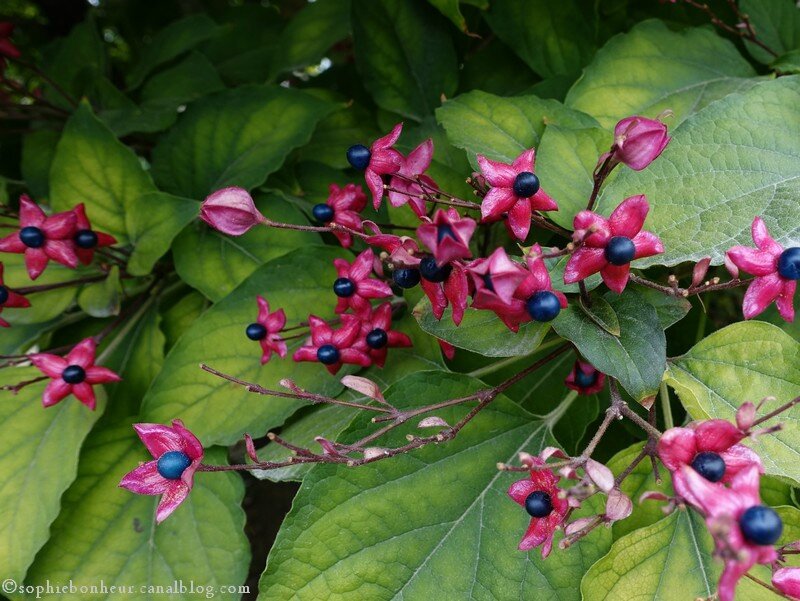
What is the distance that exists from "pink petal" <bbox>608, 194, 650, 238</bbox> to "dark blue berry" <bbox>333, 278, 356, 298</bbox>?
12.0 inches

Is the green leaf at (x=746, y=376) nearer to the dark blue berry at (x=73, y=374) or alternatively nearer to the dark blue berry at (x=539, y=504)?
the dark blue berry at (x=539, y=504)

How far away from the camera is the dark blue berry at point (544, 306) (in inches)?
19.2

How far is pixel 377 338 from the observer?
74 centimetres

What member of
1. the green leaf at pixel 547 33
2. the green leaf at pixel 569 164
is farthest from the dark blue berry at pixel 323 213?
the green leaf at pixel 547 33

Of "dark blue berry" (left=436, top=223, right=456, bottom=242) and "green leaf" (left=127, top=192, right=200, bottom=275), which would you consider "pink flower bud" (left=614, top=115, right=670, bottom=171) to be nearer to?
"dark blue berry" (left=436, top=223, right=456, bottom=242)

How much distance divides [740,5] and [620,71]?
278mm

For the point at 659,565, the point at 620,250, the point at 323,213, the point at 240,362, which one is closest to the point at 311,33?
the point at 323,213

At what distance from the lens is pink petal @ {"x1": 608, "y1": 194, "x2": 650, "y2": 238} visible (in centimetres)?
52

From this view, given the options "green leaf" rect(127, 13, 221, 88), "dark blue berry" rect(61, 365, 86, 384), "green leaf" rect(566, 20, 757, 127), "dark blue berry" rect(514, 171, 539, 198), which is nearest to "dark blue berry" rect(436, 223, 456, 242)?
"dark blue berry" rect(514, 171, 539, 198)

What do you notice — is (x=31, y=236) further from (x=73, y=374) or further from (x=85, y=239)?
(x=73, y=374)

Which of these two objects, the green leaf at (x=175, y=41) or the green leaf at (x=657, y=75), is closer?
the green leaf at (x=657, y=75)

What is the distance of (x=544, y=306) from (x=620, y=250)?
0.27 feet

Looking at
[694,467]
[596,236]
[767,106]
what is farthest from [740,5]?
[694,467]

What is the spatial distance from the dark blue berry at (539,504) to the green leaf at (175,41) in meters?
1.10
